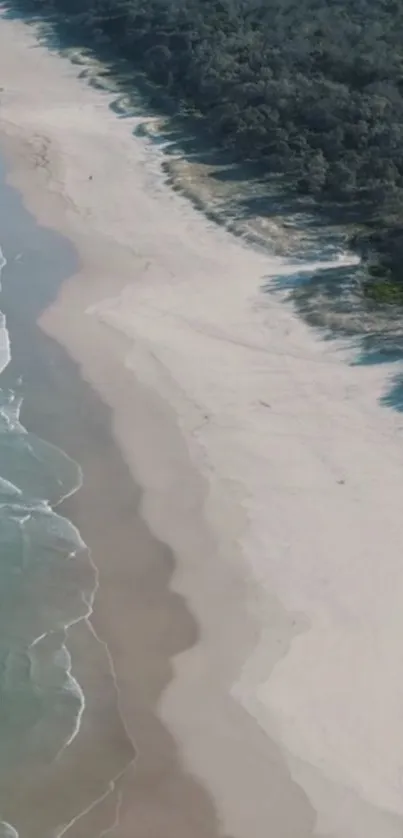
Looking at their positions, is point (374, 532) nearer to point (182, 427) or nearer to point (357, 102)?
point (182, 427)

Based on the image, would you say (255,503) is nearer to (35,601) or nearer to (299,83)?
(35,601)

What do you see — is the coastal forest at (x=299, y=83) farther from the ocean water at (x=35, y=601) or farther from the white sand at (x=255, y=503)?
the ocean water at (x=35, y=601)

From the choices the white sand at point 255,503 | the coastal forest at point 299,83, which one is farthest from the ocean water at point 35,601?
the coastal forest at point 299,83

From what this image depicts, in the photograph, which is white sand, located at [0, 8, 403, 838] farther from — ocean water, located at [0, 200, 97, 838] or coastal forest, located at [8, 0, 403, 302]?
coastal forest, located at [8, 0, 403, 302]

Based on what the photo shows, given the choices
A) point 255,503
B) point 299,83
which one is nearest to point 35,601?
point 255,503

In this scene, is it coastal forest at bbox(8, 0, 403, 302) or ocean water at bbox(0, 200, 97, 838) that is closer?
ocean water at bbox(0, 200, 97, 838)

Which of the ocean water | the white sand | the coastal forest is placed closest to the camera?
the white sand

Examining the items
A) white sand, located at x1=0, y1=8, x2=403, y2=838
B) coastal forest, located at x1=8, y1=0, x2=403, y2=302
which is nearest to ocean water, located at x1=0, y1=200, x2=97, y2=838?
white sand, located at x1=0, y1=8, x2=403, y2=838
